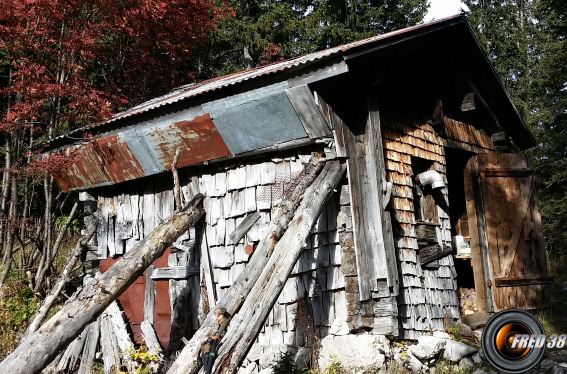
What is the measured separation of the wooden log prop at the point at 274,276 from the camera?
188 inches

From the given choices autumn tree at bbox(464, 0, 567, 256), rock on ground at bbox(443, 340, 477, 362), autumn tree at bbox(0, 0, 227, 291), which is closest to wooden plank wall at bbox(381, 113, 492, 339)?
rock on ground at bbox(443, 340, 477, 362)

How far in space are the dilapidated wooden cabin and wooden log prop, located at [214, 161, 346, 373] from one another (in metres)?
0.46

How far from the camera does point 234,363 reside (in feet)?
15.4

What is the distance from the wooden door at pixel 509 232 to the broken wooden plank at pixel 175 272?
13.5 feet

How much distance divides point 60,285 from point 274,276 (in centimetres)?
383

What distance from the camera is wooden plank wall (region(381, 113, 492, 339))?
713cm

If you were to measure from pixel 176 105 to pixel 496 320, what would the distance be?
14.3ft

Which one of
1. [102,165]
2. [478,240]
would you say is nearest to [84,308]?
[102,165]

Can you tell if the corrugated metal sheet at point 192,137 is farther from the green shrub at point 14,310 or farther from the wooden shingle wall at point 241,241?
the green shrub at point 14,310

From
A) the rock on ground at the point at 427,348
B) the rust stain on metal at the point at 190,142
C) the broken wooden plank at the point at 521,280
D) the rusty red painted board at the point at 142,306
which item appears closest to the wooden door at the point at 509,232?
the broken wooden plank at the point at 521,280

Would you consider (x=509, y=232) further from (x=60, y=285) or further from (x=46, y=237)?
(x=46, y=237)

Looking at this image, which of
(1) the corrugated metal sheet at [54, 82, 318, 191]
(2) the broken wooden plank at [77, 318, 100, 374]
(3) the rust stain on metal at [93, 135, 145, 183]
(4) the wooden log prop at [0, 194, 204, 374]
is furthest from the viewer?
(3) the rust stain on metal at [93, 135, 145, 183]

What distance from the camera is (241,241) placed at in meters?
7.08

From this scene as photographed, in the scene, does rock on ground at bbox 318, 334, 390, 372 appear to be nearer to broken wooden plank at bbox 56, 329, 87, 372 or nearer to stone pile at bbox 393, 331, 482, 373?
stone pile at bbox 393, 331, 482, 373
